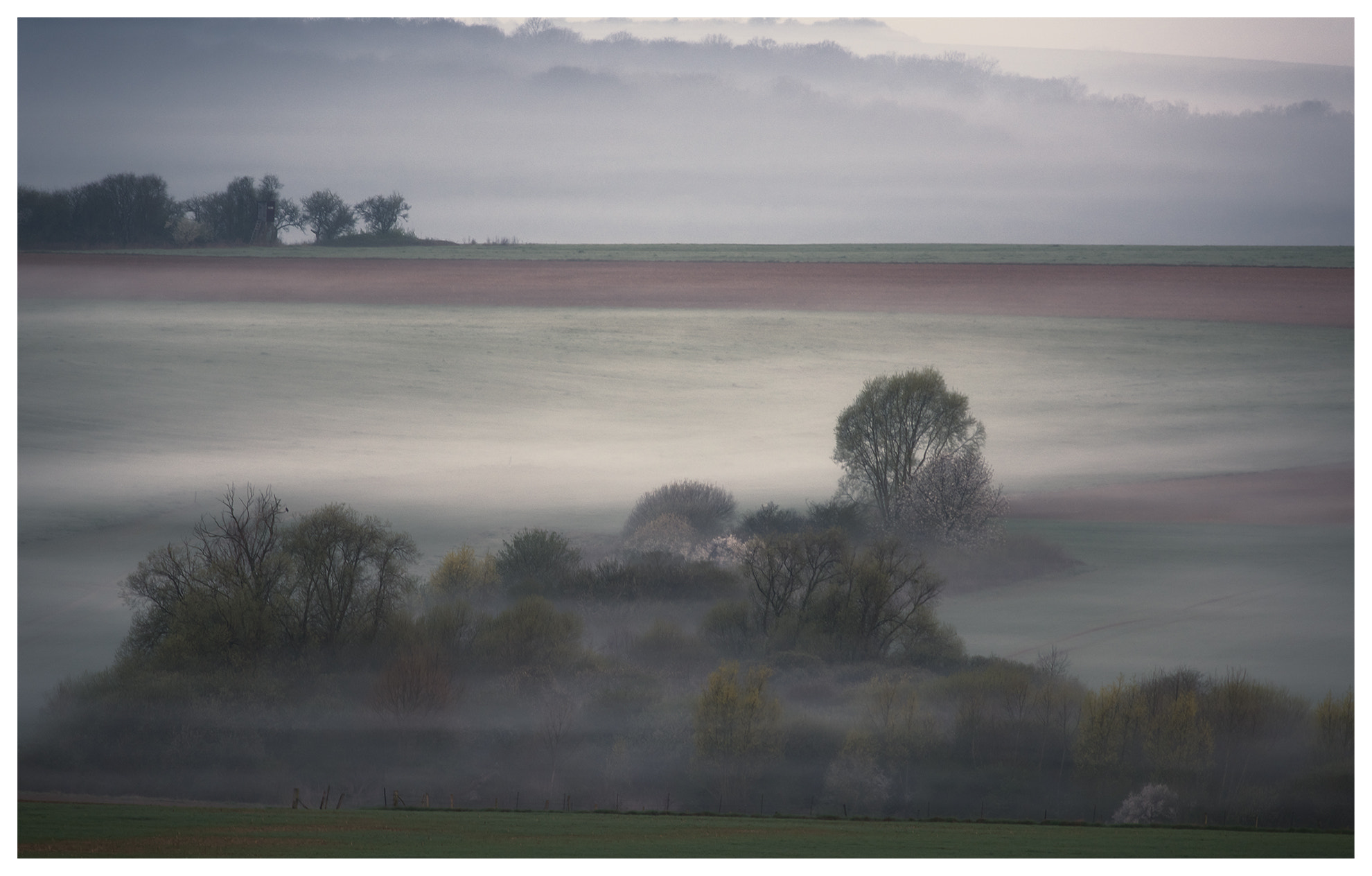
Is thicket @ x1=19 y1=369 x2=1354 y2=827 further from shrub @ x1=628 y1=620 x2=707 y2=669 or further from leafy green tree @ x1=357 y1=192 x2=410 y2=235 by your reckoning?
leafy green tree @ x1=357 y1=192 x2=410 y2=235

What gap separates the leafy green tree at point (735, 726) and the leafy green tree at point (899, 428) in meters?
5.88

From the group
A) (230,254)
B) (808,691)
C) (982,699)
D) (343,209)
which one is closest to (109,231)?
(230,254)

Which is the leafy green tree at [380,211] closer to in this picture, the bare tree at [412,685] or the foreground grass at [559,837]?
the bare tree at [412,685]

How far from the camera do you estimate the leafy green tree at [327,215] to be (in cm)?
2558

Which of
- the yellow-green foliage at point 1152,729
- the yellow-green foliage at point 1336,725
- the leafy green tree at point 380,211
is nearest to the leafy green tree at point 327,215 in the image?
the leafy green tree at point 380,211

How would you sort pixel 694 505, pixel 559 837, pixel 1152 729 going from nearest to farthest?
pixel 559 837 → pixel 1152 729 → pixel 694 505

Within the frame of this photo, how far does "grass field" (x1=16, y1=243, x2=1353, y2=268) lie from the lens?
25.9 metres

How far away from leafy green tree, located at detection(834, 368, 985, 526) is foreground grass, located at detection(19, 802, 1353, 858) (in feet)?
31.7

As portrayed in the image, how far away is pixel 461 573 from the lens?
2725cm

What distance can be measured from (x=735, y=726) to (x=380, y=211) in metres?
15.2

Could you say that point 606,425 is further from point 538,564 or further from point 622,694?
point 622,694

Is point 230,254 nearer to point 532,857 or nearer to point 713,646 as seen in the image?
point 713,646

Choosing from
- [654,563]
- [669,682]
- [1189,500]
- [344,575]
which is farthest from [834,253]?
[344,575]

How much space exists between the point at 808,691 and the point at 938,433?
736 centimetres
